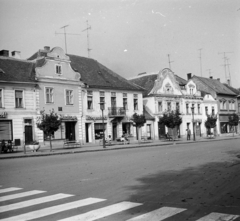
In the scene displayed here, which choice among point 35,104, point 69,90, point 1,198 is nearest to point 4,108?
point 35,104

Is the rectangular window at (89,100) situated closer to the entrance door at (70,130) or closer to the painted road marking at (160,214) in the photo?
the entrance door at (70,130)

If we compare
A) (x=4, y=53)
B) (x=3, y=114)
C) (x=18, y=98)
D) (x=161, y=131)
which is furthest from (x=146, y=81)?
(x=3, y=114)

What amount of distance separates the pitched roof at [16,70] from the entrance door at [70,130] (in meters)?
6.53

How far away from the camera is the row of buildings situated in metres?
33.3

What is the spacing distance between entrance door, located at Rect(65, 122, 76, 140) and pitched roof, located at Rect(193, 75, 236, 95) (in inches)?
1301

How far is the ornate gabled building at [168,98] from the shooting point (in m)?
49.2

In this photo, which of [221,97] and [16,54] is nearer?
[16,54]

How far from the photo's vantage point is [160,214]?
6.44m

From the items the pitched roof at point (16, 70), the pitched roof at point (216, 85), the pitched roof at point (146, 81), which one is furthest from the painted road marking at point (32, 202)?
the pitched roof at point (216, 85)

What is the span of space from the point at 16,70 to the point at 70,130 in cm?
883

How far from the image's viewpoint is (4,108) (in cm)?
3209

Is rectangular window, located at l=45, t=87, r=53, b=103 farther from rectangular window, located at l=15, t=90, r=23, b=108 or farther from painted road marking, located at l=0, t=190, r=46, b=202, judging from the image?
painted road marking, located at l=0, t=190, r=46, b=202

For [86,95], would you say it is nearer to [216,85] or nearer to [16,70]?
[16,70]

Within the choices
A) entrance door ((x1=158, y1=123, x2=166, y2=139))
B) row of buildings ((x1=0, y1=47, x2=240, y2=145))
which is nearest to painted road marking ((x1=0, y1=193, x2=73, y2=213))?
row of buildings ((x1=0, y1=47, x2=240, y2=145))
